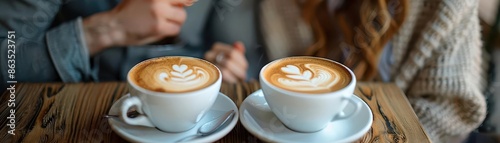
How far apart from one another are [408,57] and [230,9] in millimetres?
336

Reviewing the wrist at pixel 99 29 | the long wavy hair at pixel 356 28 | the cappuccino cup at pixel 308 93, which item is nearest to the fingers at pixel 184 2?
the wrist at pixel 99 29

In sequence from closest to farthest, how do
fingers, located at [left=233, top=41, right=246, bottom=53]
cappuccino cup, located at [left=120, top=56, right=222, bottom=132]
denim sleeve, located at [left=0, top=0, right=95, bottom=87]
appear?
cappuccino cup, located at [left=120, top=56, right=222, bottom=132] → denim sleeve, located at [left=0, top=0, right=95, bottom=87] → fingers, located at [left=233, top=41, right=246, bottom=53]

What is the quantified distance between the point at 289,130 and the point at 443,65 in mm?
398

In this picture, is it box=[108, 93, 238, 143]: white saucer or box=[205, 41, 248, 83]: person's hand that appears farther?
box=[205, 41, 248, 83]: person's hand

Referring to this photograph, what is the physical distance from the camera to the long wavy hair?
94cm

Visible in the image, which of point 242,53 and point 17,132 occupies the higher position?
point 17,132

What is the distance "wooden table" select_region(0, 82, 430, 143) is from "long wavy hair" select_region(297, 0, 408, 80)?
173 millimetres

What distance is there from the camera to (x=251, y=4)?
98cm

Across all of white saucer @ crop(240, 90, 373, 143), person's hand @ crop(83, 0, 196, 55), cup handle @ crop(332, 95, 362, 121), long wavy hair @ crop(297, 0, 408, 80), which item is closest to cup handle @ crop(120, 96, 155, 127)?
white saucer @ crop(240, 90, 373, 143)

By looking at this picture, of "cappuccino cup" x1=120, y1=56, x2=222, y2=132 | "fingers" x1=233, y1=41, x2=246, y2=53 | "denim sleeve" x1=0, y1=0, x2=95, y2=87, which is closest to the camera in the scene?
"cappuccino cup" x1=120, y1=56, x2=222, y2=132

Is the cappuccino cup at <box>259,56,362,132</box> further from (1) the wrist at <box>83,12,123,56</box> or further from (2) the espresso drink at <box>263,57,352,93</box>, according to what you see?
(1) the wrist at <box>83,12,123,56</box>

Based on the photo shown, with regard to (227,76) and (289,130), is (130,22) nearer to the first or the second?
(227,76)

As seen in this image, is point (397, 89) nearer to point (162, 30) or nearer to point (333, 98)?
point (333, 98)

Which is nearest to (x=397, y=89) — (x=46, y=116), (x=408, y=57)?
(x=408, y=57)
